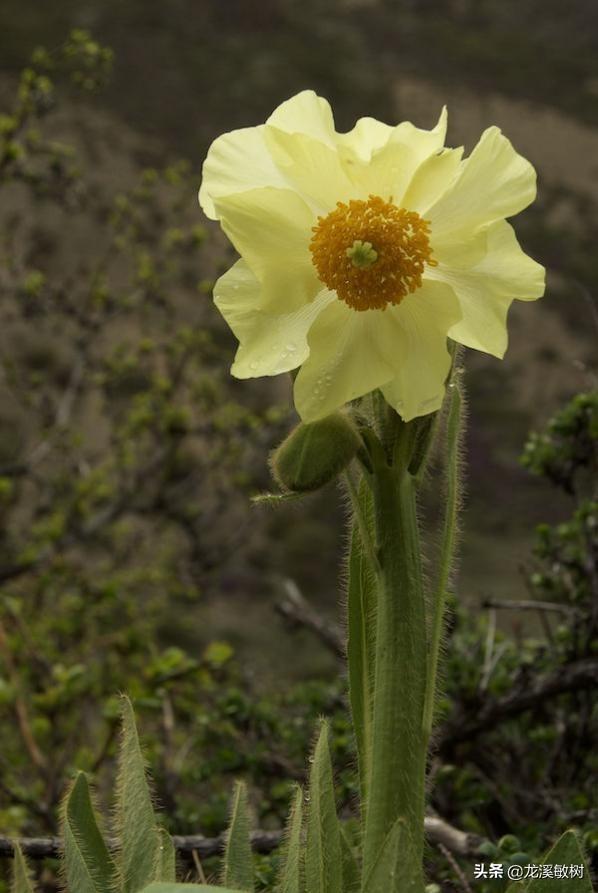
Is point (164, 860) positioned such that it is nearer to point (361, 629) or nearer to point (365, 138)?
point (361, 629)

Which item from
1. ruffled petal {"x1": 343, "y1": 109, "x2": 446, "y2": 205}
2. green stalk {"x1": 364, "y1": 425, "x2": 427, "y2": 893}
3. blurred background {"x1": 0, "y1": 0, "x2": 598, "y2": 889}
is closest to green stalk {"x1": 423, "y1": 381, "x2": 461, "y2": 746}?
green stalk {"x1": 364, "y1": 425, "x2": 427, "y2": 893}

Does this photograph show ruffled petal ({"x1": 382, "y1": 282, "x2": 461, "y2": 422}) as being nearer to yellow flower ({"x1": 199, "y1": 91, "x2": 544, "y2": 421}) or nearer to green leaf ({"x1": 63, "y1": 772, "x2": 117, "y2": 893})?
yellow flower ({"x1": 199, "y1": 91, "x2": 544, "y2": 421})

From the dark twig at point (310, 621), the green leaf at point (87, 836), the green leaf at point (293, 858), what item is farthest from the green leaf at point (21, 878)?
the dark twig at point (310, 621)

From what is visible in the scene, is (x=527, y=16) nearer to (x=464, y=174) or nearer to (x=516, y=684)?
(x=516, y=684)

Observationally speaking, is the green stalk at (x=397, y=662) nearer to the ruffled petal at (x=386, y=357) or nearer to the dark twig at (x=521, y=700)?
the ruffled petal at (x=386, y=357)

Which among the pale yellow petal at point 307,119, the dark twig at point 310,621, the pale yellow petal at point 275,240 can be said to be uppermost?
the pale yellow petal at point 307,119

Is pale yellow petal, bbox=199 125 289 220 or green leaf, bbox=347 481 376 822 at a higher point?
pale yellow petal, bbox=199 125 289 220

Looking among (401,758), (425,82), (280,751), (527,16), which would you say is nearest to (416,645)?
(401,758)

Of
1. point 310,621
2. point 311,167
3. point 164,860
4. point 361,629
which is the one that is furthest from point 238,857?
point 310,621
